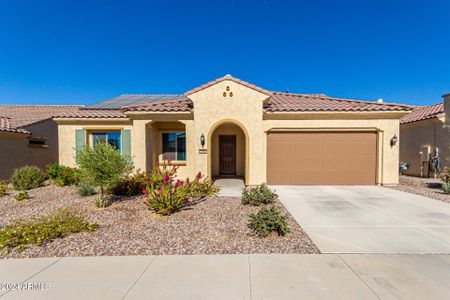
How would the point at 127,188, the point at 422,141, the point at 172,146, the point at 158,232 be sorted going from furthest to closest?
the point at 422,141 → the point at 172,146 → the point at 127,188 → the point at 158,232

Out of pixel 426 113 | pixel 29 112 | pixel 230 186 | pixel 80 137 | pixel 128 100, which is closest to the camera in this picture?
pixel 230 186

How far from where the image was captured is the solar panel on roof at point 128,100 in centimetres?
1327

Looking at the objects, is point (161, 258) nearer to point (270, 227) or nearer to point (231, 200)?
point (270, 227)

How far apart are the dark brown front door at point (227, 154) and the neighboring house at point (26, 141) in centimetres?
1219

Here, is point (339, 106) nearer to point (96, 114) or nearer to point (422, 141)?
point (422, 141)

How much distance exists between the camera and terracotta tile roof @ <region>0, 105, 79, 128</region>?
1386 cm

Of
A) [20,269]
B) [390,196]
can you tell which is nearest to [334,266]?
[20,269]

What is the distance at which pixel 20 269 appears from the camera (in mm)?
3207

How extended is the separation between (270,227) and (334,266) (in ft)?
4.54

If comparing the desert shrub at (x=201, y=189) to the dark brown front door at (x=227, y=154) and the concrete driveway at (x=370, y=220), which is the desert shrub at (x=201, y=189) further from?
the dark brown front door at (x=227, y=154)

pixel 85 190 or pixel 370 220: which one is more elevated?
pixel 85 190

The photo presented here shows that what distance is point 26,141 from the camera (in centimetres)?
1261

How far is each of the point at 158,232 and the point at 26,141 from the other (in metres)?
13.9

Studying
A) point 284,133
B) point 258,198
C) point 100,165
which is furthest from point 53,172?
point 284,133
